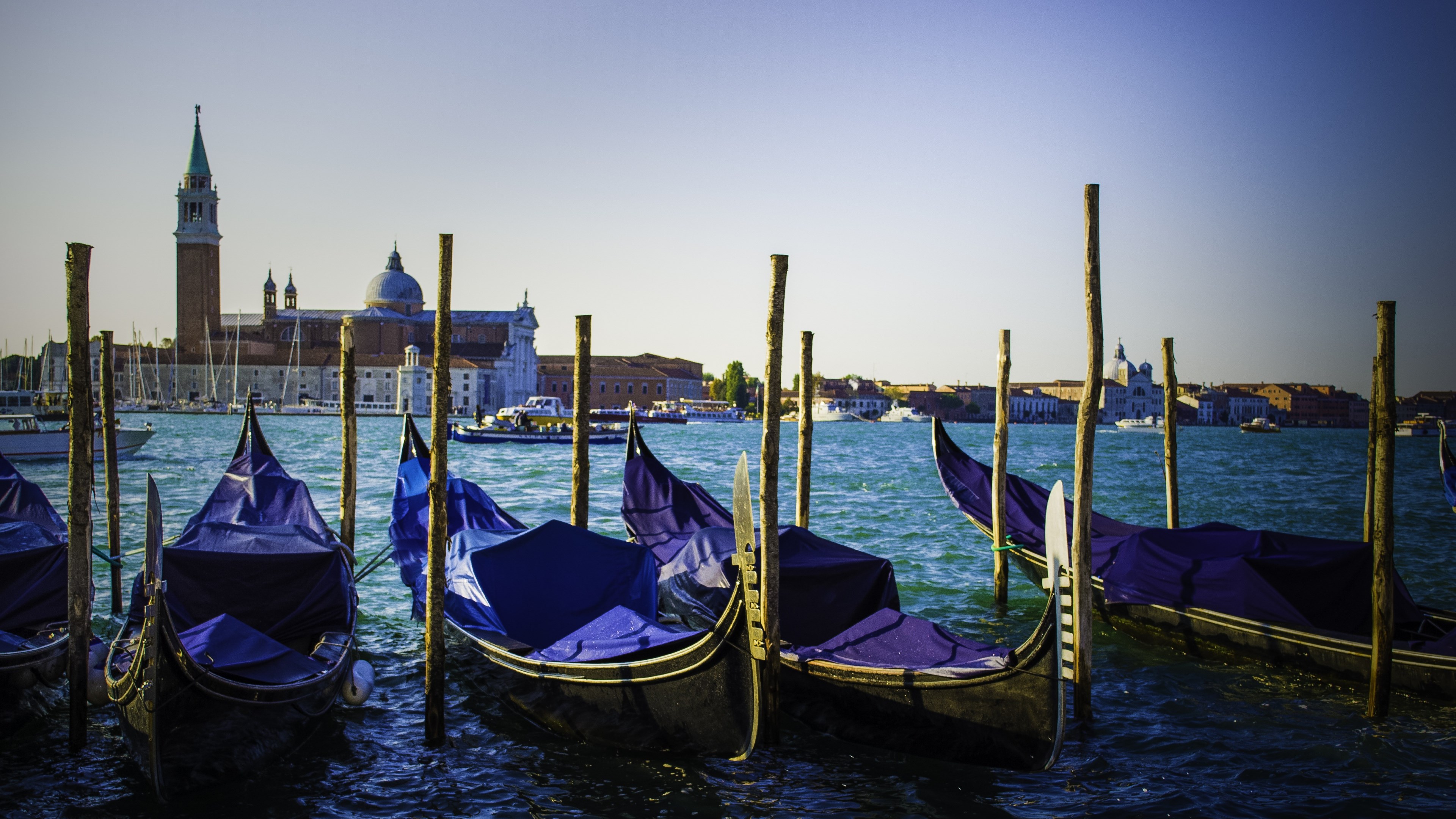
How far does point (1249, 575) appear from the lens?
216 inches

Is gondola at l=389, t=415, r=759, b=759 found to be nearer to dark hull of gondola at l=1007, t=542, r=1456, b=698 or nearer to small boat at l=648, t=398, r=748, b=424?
dark hull of gondola at l=1007, t=542, r=1456, b=698

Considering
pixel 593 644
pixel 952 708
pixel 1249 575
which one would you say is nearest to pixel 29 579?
pixel 593 644

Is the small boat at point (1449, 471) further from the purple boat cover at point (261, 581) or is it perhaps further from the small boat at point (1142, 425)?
the small boat at point (1142, 425)

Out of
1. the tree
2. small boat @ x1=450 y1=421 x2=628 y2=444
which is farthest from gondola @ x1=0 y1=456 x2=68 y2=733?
the tree

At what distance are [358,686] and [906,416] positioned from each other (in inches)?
2914

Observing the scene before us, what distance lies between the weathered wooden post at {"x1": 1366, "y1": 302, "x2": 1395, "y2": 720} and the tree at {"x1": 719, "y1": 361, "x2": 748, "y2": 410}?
66.9m

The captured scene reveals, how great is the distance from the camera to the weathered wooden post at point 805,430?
7445 millimetres

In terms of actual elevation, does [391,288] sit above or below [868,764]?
above

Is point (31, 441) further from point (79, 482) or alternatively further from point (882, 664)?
point (882, 664)

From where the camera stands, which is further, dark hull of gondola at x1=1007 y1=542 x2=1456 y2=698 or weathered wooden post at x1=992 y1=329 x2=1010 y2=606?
weathered wooden post at x1=992 y1=329 x2=1010 y2=606

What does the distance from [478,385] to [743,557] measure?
5431 cm

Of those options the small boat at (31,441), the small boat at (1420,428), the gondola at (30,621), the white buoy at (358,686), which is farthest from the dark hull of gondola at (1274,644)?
the small boat at (1420,428)

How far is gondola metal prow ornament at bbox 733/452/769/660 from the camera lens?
12.4ft

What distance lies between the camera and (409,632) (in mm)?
6371
